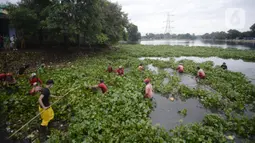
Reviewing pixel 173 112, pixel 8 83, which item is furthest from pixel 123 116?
pixel 8 83

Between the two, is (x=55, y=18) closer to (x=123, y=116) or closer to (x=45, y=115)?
(x=45, y=115)

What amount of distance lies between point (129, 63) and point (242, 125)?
12.1m

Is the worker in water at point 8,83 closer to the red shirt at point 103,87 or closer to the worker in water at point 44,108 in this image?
the worker in water at point 44,108

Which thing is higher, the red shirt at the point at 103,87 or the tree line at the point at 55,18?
the tree line at the point at 55,18

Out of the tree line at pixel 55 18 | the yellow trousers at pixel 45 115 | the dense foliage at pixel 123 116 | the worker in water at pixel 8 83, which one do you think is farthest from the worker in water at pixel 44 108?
the tree line at pixel 55 18

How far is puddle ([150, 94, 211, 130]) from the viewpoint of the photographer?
637 cm

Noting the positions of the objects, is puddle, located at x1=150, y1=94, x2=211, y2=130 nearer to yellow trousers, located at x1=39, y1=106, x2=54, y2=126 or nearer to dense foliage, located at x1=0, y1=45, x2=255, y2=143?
dense foliage, located at x1=0, y1=45, x2=255, y2=143

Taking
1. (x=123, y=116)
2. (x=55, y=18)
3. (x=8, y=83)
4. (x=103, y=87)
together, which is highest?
(x=55, y=18)

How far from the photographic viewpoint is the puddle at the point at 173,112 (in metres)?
6.37

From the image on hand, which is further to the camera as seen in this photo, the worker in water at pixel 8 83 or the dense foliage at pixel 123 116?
the worker in water at pixel 8 83

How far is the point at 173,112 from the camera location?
23.5ft

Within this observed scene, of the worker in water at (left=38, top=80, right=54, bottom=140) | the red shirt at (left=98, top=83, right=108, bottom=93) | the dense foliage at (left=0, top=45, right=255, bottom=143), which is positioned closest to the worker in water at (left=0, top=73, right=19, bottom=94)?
the dense foliage at (left=0, top=45, right=255, bottom=143)

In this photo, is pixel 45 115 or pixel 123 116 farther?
pixel 123 116

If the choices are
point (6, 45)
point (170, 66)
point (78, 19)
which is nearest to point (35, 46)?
point (6, 45)
